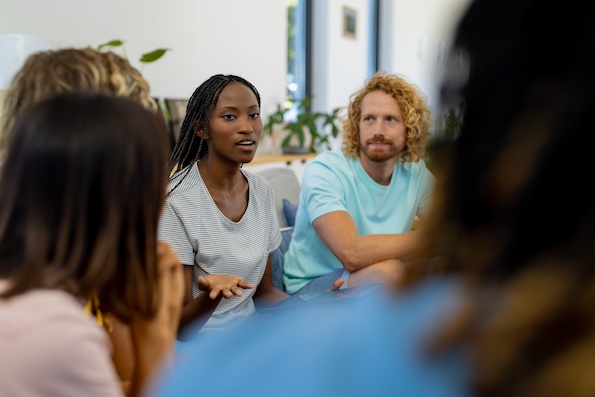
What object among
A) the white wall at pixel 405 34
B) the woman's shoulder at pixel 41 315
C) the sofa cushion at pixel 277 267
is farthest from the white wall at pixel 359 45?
the woman's shoulder at pixel 41 315

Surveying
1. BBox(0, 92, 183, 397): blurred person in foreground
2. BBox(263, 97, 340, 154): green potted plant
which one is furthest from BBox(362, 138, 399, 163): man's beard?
BBox(263, 97, 340, 154): green potted plant

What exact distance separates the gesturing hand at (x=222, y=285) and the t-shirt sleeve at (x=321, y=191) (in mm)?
888

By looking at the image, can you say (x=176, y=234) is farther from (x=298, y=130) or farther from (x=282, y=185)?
(x=298, y=130)

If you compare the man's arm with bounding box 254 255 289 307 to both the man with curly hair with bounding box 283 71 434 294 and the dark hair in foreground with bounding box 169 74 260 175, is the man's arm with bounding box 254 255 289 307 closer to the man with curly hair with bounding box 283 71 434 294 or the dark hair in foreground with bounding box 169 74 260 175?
the man with curly hair with bounding box 283 71 434 294

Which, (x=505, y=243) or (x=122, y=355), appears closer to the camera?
(x=505, y=243)

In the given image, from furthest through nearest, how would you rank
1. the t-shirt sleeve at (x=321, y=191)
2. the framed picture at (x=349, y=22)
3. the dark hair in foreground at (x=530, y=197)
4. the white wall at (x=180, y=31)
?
the framed picture at (x=349, y=22) < the white wall at (x=180, y=31) < the t-shirt sleeve at (x=321, y=191) < the dark hair in foreground at (x=530, y=197)

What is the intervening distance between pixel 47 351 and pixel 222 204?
139cm

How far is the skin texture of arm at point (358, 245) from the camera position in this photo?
8.48 feet

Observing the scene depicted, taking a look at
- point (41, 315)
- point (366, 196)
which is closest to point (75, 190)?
point (41, 315)

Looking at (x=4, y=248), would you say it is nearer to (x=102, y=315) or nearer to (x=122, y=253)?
(x=122, y=253)

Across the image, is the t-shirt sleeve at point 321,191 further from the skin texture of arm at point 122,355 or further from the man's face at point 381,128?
the skin texture of arm at point 122,355

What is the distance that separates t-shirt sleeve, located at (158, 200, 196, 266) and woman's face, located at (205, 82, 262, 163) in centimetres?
28

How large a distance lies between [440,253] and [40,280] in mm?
649

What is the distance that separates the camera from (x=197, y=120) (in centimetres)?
235
